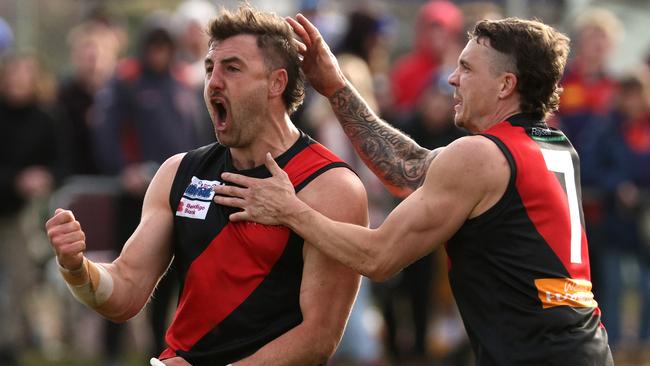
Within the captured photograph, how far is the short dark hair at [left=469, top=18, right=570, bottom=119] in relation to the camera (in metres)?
5.48

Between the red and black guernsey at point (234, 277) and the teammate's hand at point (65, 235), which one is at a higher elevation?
the teammate's hand at point (65, 235)

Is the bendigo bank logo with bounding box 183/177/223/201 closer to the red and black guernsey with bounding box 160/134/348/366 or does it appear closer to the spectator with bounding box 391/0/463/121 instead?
the red and black guernsey with bounding box 160/134/348/366

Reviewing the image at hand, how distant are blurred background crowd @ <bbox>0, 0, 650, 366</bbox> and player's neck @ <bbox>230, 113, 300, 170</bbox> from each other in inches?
170

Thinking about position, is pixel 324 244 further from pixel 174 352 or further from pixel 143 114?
pixel 143 114

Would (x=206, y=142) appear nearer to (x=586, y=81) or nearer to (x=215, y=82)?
(x=586, y=81)

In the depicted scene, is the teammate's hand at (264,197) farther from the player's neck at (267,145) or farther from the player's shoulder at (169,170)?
the player's shoulder at (169,170)

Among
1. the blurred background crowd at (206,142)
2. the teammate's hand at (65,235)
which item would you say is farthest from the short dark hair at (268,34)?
the blurred background crowd at (206,142)

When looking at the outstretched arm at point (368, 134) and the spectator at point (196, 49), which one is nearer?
the outstretched arm at point (368, 134)

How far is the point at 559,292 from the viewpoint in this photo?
5289mm

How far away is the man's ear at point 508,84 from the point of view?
5.48 metres

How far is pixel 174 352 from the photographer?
5613 mm

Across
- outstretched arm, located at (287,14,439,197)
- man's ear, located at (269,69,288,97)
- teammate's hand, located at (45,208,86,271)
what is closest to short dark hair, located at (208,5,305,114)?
man's ear, located at (269,69,288,97)

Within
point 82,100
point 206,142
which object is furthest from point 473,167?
point 82,100

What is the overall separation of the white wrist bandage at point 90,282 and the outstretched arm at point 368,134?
53.2 inches
